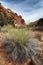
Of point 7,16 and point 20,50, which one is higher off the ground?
point 7,16

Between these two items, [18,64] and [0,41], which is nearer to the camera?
[18,64]

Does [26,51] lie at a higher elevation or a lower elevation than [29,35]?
lower

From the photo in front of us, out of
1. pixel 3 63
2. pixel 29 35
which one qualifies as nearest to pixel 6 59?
pixel 3 63

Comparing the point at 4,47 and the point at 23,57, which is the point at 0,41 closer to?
the point at 4,47

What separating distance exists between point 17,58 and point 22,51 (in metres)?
0.51

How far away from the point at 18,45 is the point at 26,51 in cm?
63

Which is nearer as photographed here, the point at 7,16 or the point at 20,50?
the point at 20,50

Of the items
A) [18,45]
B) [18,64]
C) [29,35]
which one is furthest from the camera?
[29,35]

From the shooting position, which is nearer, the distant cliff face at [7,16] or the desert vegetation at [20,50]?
the desert vegetation at [20,50]

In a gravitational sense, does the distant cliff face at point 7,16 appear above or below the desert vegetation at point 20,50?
above

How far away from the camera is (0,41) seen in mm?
12781

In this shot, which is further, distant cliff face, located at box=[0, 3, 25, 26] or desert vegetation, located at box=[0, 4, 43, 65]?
distant cliff face, located at box=[0, 3, 25, 26]

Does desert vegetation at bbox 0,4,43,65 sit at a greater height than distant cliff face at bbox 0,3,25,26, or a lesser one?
lesser

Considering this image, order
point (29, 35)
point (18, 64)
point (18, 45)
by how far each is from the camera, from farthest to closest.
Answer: point (29, 35) → point (18, 45) → point (18, 64)
